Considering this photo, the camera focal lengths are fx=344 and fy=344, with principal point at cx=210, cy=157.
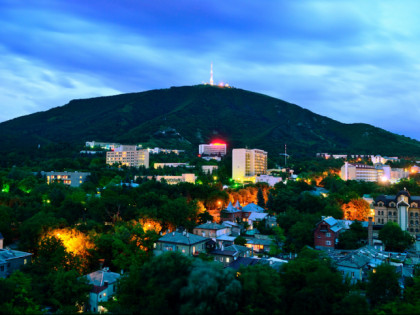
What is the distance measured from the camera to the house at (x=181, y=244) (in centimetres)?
3928

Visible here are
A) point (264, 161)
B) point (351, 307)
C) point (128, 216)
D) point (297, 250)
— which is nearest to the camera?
point (351, 307)

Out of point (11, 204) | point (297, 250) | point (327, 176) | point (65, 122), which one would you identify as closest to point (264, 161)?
point (327, 176)

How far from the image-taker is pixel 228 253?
38656mm

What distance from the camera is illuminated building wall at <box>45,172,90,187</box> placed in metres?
83.7

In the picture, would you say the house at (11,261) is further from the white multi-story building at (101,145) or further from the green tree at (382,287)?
the white multi-story building at (101,145)

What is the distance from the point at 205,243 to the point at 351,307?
23038 mm

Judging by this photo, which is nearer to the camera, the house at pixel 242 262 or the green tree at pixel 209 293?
the green tree at pixel 209 293

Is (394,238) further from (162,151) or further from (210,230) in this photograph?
(162,151)

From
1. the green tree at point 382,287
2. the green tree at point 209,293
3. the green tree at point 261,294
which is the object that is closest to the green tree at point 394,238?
the green tree at point 382,287

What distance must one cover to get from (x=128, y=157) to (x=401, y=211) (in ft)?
277

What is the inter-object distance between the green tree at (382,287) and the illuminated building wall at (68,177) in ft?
237

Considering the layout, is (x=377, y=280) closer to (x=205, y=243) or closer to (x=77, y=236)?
(x=205, y=243)

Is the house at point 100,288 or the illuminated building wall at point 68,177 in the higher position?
the illuminated building wall at point 68,177

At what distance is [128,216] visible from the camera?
5106cm
